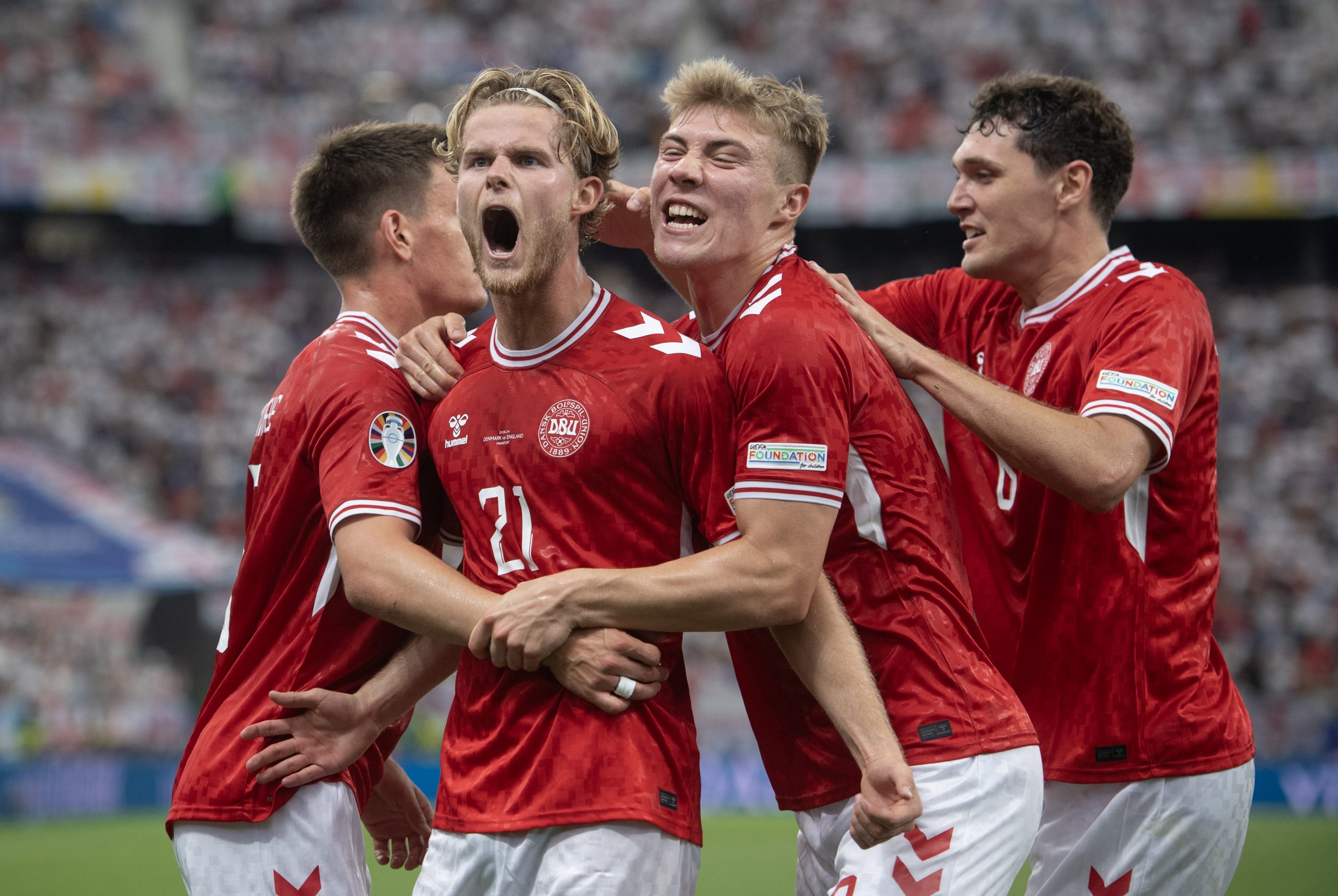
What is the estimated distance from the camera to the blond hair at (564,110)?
3633 millimetres

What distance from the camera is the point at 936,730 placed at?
3.45 m

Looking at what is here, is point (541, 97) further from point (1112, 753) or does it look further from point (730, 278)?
point (1112, 753)

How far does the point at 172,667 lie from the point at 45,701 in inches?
60.2

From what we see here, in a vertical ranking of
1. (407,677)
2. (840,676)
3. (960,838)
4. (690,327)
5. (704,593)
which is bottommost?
(960,838)

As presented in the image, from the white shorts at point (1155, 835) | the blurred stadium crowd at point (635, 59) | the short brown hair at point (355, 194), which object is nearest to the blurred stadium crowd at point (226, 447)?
the blurred stadium crowd at point (635, 59)

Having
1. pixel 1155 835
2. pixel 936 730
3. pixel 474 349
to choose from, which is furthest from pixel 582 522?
pixel 1155 835

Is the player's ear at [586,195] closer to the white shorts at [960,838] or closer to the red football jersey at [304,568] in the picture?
the red football jersey at [304,568]

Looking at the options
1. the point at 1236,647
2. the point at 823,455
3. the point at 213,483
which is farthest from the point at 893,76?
the point at 823,455

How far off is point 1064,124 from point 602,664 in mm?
2521

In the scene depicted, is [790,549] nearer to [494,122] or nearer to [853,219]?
[494,122]

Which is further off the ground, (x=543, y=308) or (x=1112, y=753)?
(x=543, y=308)

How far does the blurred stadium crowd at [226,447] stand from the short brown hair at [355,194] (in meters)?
13.4

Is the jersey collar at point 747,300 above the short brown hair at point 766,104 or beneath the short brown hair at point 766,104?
beneath

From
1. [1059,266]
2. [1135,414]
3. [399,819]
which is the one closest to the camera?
[1135,414]
